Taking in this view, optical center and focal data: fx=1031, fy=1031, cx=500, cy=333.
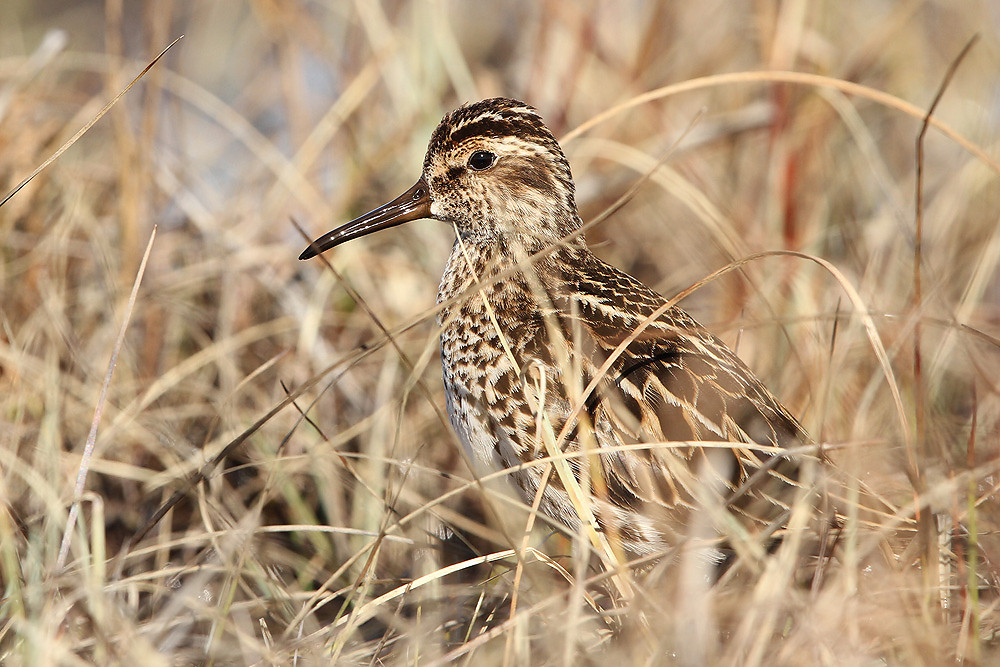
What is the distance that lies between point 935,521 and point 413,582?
1433 millimetres

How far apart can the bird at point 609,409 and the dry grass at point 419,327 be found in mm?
170

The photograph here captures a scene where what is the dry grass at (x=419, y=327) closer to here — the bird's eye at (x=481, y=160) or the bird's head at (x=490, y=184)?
the bird's head at (x=490, y=184)

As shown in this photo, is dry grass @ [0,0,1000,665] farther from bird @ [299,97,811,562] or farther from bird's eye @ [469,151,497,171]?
bird's eye @ [469,151,497,171]

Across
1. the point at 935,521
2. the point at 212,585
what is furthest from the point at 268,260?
the point at 935,521

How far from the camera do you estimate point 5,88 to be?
15.9 ft

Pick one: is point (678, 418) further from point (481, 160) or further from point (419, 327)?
point (419, 327)

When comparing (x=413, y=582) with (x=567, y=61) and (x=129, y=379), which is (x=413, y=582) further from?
(x=567, y=61)

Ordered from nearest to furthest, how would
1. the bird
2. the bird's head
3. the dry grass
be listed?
the dry grass
the bird
the bird's head

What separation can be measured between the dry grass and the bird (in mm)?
170

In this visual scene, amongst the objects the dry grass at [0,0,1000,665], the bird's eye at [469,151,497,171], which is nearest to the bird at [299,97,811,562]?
the dry grass at [0,0,1000,665]

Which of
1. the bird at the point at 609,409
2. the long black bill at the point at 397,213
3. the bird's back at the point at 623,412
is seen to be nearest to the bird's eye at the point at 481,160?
the long black bill at the point at 397,213

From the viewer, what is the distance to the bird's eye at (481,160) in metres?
3.79

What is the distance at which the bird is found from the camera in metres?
2.96

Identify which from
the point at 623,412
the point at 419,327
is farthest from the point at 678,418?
the point at 419,327
